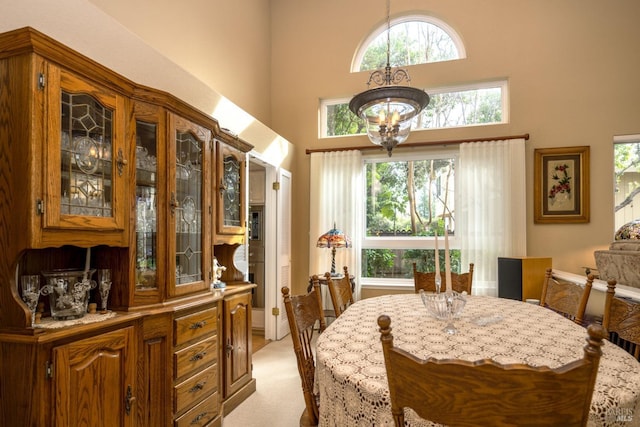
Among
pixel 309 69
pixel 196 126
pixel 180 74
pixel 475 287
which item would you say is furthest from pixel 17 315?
pixel 309 69

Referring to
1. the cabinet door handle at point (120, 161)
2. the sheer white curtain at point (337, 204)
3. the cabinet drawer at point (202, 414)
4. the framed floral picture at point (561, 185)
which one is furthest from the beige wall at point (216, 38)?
the framed floral picture at point (561, 185)

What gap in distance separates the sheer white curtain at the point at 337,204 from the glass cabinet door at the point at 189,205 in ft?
8.31

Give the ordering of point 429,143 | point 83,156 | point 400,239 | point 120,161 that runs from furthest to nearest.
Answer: point 400,239 < point 429,143 < point 120,161 < point 83,156

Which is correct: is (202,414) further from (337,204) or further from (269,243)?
(337,204)

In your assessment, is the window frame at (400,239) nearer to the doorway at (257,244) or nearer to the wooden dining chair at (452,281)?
the doorway at (257,244)

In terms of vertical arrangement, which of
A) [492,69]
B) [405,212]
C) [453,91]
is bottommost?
[405,212]

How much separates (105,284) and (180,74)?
1.74 m

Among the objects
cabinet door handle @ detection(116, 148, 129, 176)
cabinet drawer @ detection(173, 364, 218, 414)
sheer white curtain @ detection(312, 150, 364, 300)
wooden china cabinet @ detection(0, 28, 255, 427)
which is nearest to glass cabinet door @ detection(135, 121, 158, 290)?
wooden china cabinet @ detection(0, 28, 255, 427)

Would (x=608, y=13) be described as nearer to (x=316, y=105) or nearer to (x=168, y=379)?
(x=316, y=105)

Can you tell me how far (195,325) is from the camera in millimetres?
2225

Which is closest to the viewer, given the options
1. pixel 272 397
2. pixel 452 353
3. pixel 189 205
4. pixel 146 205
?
pixel 452 353

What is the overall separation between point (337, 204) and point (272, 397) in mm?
2588

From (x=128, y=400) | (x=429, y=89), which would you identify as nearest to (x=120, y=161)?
(x=128, y=400)

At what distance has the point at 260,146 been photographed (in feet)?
13.4
